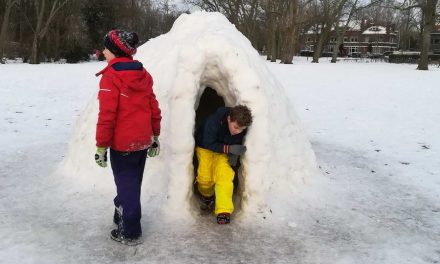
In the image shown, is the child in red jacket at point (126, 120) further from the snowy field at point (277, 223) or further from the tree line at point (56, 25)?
the tree line at point (56, 25)

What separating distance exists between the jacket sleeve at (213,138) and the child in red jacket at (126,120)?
0.55m

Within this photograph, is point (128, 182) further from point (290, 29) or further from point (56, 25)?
point (290, 29)

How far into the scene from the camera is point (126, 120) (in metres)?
3.08

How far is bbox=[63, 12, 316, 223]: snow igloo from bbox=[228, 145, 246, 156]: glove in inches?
2.9

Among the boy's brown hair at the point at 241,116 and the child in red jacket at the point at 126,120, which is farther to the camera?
the boy's brown hair at the point at 241,116

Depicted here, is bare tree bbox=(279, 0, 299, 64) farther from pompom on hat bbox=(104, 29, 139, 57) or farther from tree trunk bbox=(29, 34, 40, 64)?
pompom on hat bbox=(104, 29, 139, 57)

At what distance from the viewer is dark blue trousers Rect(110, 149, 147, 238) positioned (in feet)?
10.4

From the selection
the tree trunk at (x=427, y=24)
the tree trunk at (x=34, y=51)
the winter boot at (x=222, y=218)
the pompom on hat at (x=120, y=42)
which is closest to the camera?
the pompom on hat at (x=120, y=42)

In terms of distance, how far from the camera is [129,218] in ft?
10.8

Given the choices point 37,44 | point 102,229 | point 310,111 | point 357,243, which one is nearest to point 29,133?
point 102,229

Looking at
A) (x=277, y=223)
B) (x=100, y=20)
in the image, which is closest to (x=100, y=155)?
(x=277, y=223)

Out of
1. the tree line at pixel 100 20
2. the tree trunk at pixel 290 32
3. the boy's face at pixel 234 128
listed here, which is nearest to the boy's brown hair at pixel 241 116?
the boy's face at pixel 234 128

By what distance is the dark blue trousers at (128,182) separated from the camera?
3182mm

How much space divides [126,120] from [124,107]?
0.09 meters
